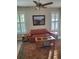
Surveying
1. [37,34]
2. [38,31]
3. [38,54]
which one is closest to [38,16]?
[38,31]

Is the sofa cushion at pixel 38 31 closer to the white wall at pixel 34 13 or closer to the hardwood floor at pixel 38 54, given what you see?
the white wall at pixel 34 13

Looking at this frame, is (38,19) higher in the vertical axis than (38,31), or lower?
higher

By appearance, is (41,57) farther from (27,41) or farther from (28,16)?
(28,16)

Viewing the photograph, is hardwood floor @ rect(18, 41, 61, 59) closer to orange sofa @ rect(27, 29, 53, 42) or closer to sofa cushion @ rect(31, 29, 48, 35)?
orange sofa @ rect(27, 29, 53, 42)

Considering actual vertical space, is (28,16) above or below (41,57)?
above

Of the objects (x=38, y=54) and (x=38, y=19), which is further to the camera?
(x=38, y=19)

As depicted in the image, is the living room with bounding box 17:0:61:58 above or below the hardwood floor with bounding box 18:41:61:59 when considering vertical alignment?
above

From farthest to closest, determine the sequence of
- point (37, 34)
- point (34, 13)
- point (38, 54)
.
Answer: point (34, 13) → point (37, 34) → point (38, 54)

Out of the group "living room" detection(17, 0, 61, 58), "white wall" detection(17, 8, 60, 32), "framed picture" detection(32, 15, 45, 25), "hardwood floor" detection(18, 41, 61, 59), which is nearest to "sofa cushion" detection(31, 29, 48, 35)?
"living room" detection(17, 0, 61, 58)

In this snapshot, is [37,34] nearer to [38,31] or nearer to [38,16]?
[38,31]
